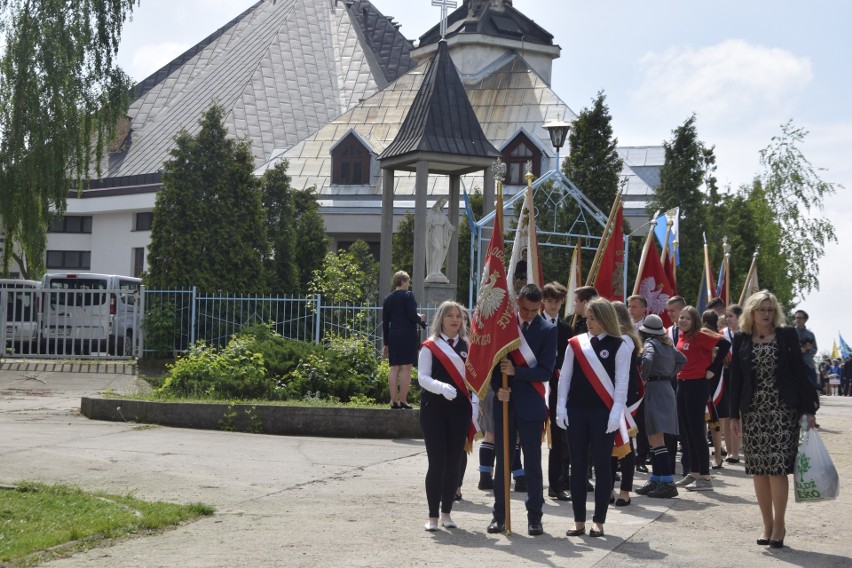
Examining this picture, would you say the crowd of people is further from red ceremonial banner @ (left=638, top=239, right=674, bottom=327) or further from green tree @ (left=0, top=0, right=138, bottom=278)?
green tree @ (left=0, top=0, right=138, bottom=278)

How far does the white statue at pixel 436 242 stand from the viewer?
22.4m

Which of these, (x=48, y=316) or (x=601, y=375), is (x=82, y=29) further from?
(x=601, y=375)

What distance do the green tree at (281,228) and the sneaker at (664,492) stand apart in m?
24.3

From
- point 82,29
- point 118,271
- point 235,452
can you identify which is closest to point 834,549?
point 235,452

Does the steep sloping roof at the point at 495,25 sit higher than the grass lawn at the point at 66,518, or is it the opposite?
the steep sloping roof at the point at 495,25

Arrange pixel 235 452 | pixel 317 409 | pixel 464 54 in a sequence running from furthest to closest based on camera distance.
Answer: pixel 464 54 → pixel 317 409 → pixel 235 452

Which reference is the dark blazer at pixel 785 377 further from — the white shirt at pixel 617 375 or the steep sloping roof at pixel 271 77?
the steep sloping roof at pixel 271 77

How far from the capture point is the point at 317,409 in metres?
14.3

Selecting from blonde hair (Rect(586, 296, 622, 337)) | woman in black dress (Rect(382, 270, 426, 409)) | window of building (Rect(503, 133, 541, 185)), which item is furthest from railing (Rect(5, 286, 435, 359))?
window of building (Rect(503, 133, 541, 185))

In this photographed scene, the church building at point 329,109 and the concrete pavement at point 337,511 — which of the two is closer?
the concrete pavement at point 337,511

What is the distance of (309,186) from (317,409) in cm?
3192

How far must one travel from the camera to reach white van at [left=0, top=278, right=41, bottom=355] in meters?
23.0

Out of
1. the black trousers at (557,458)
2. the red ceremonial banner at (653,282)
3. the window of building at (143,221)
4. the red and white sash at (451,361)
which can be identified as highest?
the window of building at (143,221)

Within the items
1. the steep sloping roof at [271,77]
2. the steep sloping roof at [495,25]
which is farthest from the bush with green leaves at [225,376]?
the steep sloping roof at [495,25]
